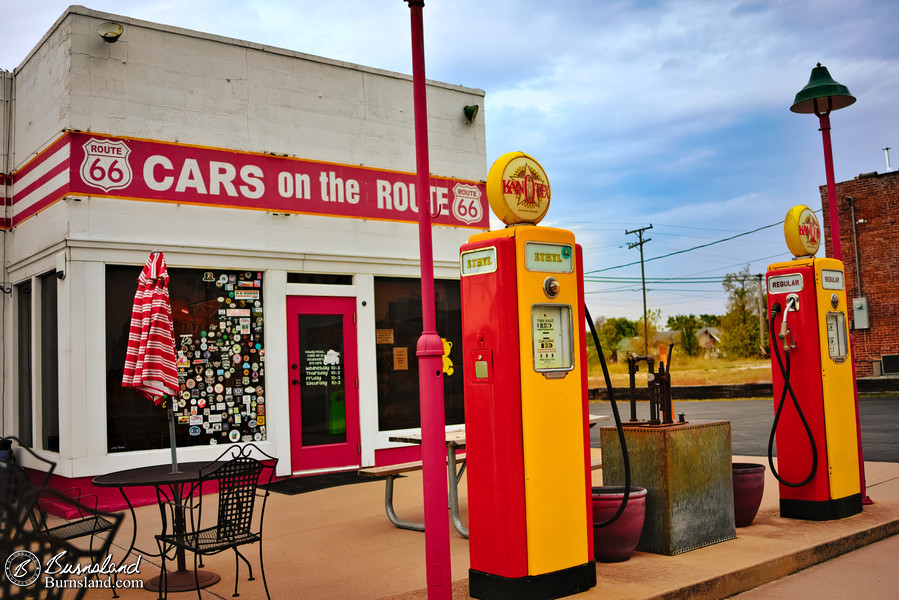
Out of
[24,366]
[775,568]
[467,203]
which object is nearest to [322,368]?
[467,203]

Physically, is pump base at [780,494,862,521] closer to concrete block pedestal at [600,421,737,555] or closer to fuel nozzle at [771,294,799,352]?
concrete block pedestal at [600,421,737,555]

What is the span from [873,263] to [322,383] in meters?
22.1

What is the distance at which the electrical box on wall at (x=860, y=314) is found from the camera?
2527cm

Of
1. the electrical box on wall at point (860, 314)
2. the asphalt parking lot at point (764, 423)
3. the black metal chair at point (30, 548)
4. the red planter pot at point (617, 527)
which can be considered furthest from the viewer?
the electrical box on wall at point (860, 314)

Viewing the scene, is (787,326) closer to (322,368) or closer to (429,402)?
(429,402)

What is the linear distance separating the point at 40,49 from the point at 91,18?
4.01 feet

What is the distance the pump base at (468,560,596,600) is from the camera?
4.63 meters

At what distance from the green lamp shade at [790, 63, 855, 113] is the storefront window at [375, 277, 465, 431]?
5730 mm

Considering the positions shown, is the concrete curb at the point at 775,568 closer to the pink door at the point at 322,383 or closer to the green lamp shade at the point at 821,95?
the green lamp shade at the point at 821,95

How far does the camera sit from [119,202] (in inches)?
364

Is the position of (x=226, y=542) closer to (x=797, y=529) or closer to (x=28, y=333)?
(x=797, y=529)

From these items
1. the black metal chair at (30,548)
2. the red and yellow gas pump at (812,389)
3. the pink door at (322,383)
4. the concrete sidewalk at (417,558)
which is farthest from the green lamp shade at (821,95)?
the black metal chair at (30,548)

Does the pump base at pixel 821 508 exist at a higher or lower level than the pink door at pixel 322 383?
lower

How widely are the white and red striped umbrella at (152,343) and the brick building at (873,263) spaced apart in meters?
24.7
